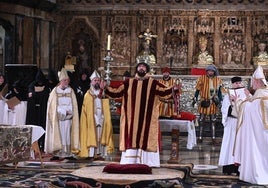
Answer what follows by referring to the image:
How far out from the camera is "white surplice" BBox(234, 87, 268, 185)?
384 inches

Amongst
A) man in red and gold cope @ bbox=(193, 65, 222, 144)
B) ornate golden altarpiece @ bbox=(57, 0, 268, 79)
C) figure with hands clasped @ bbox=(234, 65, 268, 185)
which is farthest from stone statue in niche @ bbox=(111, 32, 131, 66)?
figure with hands clasped @ bbox=(234, 65, 268, 185)

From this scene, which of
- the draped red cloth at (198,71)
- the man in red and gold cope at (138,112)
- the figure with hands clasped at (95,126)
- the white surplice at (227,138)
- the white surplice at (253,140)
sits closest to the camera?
the white surplice at (253,140)

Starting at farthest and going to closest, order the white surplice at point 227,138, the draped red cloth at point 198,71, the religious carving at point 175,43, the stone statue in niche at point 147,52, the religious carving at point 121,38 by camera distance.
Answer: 1. the religious carving at point 121,38
2. the religious carving at point 175,43
3. the draped red cloth at point 198,71
4. the stone statue in niche at point 147,52
5. the white surplice at point 227,138

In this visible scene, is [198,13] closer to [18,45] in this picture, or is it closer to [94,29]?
[94,29]

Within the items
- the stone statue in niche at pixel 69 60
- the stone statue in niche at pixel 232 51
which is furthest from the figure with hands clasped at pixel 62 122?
the stone statue in niche at pixel 232 51

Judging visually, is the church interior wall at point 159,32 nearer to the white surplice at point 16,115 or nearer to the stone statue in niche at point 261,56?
the stone statue in niche at point 261,56

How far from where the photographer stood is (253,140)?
985 cm

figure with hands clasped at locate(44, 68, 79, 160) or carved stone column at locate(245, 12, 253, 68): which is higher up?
carved stone column at locate(245, 12, 253, 68)

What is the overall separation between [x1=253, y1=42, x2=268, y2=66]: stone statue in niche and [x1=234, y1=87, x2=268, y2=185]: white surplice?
11294 millimetres

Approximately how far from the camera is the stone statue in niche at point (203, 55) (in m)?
21.4

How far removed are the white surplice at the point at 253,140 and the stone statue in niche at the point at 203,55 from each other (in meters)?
11.4

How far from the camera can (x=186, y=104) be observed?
18609mm

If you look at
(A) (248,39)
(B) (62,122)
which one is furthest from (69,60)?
(B) (62,122)

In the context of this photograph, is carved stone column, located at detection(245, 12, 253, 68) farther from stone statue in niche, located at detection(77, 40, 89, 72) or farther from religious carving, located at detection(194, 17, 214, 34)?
stone statue in niche, located at detection(77, 40, 89, 72)
